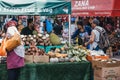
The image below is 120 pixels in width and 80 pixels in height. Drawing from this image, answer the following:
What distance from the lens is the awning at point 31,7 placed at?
10.7 metres

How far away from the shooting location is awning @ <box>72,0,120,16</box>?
400 inches

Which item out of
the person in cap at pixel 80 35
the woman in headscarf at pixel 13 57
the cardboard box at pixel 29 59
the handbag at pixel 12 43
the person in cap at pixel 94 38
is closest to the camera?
the handbag at pixel 12 43

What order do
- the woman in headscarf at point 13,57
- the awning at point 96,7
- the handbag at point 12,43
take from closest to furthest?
the handbag at point 12,43 → the woman in headscarf at point 13,57 → the awning at point 96,7

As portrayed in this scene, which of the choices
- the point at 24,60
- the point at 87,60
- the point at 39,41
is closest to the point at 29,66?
the point at 24,60

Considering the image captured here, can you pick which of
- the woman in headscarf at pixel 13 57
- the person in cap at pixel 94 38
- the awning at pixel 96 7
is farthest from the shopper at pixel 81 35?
the woman in headscarf at pixel 13 57

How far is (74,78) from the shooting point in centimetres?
1001

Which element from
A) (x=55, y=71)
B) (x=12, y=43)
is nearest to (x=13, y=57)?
(x=12, y=43)

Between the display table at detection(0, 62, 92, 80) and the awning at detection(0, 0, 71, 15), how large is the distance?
74.0 inches

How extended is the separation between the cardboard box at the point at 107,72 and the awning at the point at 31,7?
2.26 metres

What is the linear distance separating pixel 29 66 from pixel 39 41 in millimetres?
2441

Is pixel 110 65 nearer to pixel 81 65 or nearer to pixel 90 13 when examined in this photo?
pixel 81 65

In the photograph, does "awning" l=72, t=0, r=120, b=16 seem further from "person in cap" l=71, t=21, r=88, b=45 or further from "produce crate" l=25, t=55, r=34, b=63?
"produce crate" l=25, t=55, r=34, b=63

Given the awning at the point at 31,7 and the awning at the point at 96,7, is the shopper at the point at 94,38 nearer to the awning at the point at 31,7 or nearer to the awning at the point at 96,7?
the awning at the point at 96,7

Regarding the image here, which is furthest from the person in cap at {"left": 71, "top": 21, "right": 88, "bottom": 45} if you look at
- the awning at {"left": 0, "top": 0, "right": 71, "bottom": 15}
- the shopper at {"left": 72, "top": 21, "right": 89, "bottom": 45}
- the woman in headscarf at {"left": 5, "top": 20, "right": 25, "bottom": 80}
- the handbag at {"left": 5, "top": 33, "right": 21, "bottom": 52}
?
the handbag at {"left": 5, "top": 33, "right": 21, "bottom": 52}
